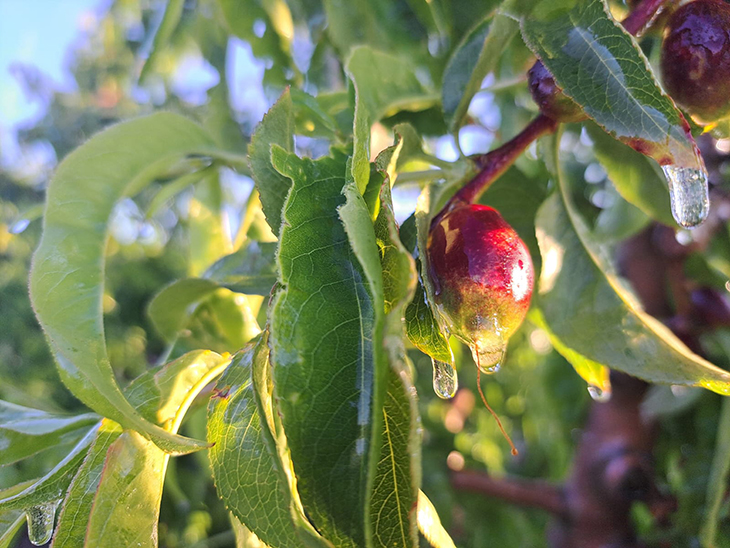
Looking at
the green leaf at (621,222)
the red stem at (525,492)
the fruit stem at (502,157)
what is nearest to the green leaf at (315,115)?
the fruit stem at (502,157)

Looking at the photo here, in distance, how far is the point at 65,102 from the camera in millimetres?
2805

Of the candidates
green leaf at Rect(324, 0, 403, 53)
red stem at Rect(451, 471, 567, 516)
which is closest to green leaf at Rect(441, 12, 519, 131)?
green leaf at Rect(324, 0, 403, 53)

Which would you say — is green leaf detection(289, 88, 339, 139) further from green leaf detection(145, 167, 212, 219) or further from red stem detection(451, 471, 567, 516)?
red stem detection(451, 471, 567, 516)

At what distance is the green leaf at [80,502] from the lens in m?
0.38

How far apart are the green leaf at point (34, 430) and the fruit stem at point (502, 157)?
0.40 metres

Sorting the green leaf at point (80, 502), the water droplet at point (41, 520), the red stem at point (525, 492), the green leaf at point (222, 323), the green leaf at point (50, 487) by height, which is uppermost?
the green leaf at point (80, 502)

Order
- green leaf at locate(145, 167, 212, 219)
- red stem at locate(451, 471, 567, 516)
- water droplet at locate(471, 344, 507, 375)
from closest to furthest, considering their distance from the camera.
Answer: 1. water droplet at locate(471, 344, 507, 375)
2. green leaf at locate(145, 167, 212, 219)
3. red stem at locate(451, 471, 567, 516)

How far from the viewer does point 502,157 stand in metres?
0.49

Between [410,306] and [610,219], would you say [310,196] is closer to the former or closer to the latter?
[410,306]

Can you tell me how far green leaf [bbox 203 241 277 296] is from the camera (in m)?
0.54

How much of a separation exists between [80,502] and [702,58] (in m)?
0.57

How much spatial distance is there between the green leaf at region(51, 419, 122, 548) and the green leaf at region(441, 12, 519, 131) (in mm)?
420

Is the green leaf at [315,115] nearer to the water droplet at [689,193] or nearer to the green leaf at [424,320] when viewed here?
the green leaf at [424,320]

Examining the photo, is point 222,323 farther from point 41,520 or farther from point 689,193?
point 689,193
